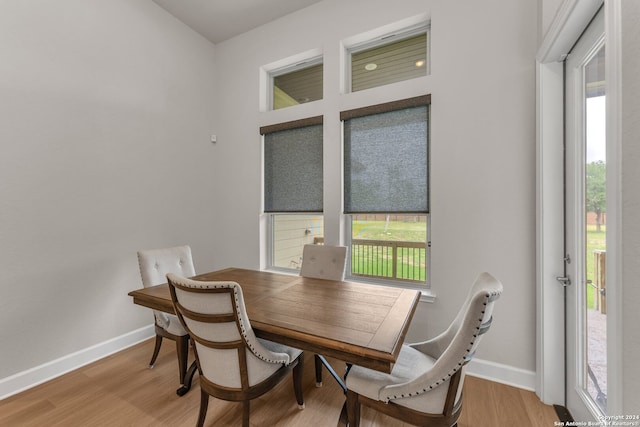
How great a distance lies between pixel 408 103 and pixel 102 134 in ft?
9.20

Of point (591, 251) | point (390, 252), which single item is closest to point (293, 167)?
point (390, 252)

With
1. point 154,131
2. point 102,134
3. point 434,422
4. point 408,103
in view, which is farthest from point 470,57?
point 102,134

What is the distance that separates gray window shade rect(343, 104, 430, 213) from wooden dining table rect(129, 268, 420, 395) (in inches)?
34.3

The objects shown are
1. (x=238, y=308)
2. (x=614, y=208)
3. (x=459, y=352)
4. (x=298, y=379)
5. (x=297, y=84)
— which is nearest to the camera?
(x=614, y=208)

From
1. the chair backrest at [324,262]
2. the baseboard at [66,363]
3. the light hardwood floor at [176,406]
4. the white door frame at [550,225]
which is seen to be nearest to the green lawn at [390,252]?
the chair backrest at [324,262]

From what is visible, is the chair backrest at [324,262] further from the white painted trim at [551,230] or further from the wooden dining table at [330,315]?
the white painted trim at [551,230]

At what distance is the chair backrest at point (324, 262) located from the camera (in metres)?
2.35

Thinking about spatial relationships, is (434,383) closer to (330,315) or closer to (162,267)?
(330,315)

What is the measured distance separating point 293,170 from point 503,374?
8.60ft

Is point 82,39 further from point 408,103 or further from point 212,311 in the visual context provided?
point 408,103

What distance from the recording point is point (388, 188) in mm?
2461

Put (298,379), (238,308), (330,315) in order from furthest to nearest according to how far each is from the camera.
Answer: (298,379), (330,315), (238,308)

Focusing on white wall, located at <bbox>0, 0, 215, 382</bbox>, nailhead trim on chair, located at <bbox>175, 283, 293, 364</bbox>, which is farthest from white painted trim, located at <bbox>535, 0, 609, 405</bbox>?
white wall, located at <bbox>0, 0, 215, 382</bbox>

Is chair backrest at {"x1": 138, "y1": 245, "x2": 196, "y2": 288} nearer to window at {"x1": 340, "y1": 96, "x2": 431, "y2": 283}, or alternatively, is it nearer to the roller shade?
the roller shade
